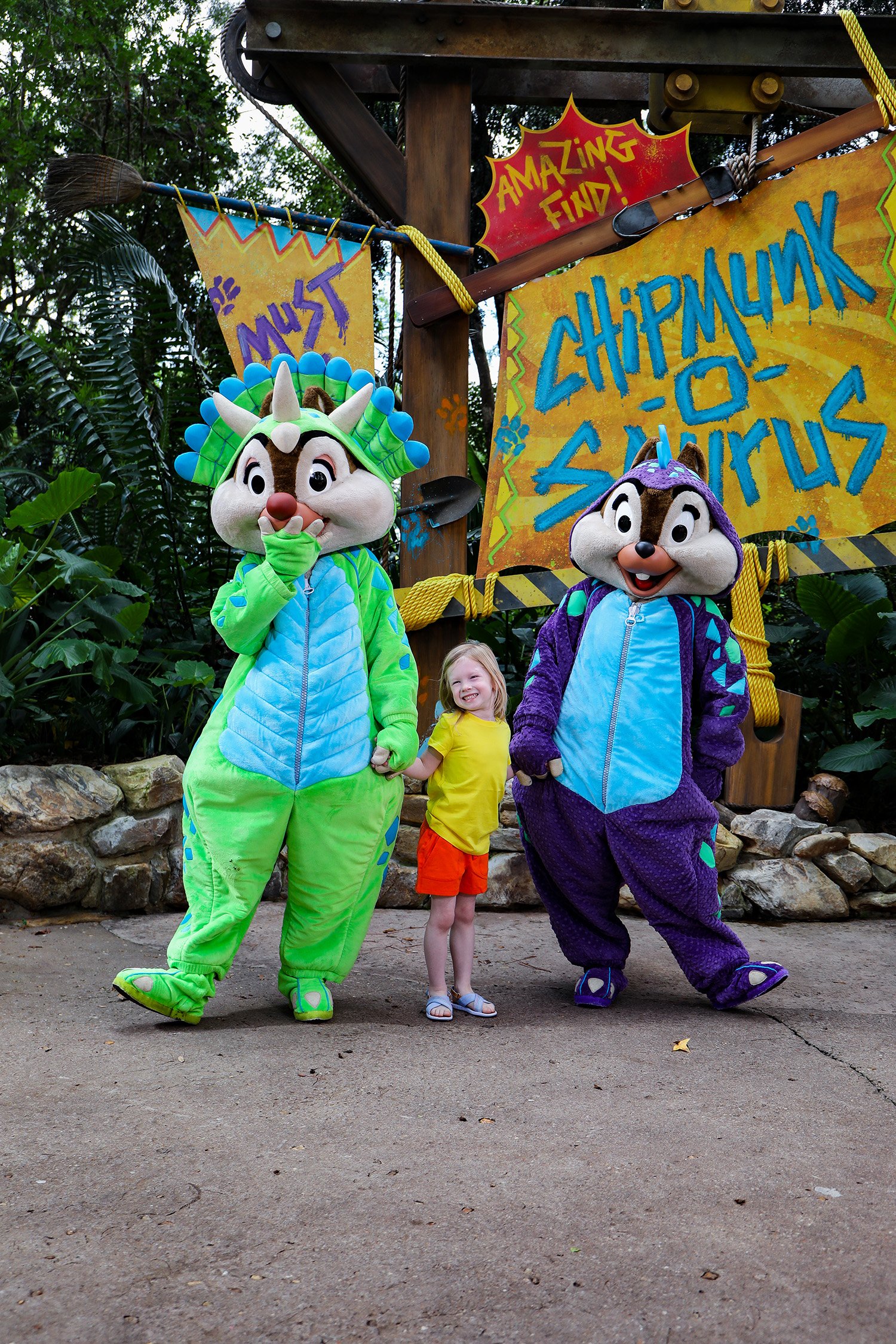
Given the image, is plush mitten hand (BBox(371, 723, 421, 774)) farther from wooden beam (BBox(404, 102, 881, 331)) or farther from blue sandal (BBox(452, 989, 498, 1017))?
wooden beam (BBox(404, 102, 881, 331))

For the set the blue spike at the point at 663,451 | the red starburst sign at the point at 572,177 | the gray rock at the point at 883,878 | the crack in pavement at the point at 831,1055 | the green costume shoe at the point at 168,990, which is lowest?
the crack in pavement at the point at 831,1055

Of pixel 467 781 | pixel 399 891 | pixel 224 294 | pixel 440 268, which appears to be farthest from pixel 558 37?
pixel 399 891

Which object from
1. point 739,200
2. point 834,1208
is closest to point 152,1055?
point 834,1208

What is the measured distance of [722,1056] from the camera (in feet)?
9.00

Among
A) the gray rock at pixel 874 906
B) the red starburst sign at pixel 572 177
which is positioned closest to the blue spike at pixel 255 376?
the red starburst sign at pixel 572 177

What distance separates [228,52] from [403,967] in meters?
3.37

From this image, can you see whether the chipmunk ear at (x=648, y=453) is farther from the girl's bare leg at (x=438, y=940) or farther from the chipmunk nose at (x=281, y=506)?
the girl's bare leg at (x=438, y=940)

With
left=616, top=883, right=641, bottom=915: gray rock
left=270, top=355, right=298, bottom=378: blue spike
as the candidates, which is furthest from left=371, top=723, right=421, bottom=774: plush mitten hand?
left=616, top=883, right=641, bottom=915: gray rock

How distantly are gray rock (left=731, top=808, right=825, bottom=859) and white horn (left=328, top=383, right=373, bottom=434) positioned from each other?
233 centimetres

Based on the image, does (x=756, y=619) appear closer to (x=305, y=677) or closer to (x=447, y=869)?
(x=447, y=869)

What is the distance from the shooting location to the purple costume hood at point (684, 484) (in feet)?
10.2

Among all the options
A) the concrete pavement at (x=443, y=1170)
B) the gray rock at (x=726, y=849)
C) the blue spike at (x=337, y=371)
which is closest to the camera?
the concrete pavement at (x=443, y=1170)

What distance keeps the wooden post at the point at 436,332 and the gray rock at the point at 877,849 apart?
5.74 ft

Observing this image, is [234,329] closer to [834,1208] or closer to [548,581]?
[548,581]
